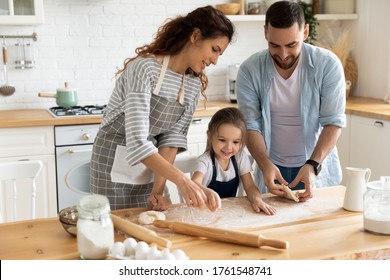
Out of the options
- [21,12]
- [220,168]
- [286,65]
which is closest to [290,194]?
[220,168]

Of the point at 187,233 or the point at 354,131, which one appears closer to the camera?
the point at 187,233

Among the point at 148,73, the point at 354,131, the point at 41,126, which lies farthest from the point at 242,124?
the point at 354,131

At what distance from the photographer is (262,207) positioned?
1.97m

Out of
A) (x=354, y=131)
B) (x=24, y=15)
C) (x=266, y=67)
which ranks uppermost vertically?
(x=24, y=15)

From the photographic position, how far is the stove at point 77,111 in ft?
12.3

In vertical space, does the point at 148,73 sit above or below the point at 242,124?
above

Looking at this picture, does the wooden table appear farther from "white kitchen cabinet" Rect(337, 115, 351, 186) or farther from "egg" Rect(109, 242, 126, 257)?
"white kitchen cabinet" Rect(337, 115, 351, 186)

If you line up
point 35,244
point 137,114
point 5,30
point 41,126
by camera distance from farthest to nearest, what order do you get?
point 5,30 < point 41,126 < point 137,114 < point 35,244

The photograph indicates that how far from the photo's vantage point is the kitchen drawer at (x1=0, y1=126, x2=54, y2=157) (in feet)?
11.7

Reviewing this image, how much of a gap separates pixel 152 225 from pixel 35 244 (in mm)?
365

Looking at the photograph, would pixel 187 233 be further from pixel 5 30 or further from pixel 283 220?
pixel 5 30

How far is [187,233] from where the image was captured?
1.71 meters

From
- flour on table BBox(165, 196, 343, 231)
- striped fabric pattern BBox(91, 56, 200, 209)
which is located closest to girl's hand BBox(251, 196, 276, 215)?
flour on table BBox(165, 196, 343, 231)

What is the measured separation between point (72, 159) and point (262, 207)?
201 cm
